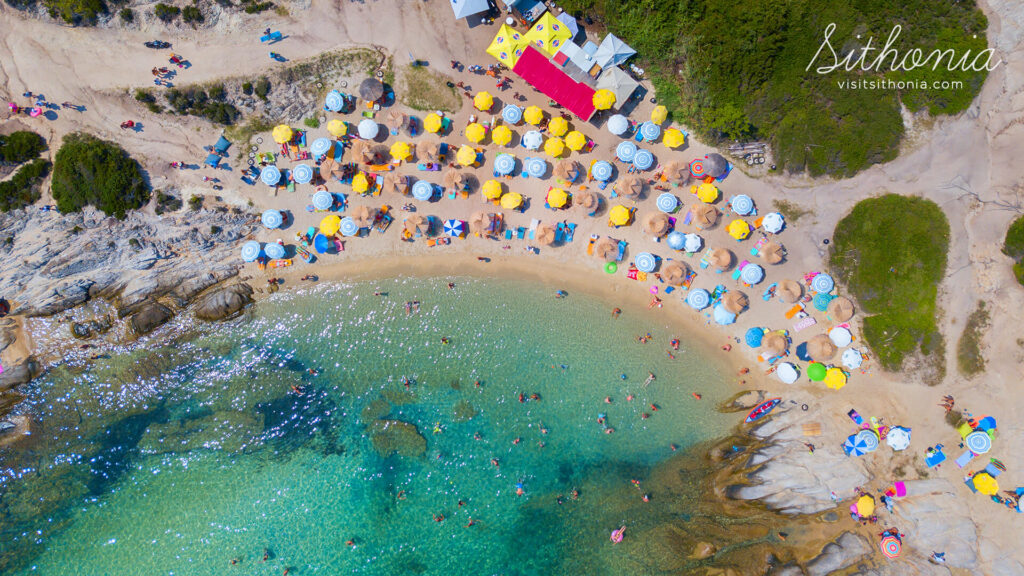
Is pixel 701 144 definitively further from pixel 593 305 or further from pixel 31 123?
pixel 31 123

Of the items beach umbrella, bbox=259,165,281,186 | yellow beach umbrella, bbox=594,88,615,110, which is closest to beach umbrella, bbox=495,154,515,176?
yellow beach umbrella, bbox=594,88,615,110

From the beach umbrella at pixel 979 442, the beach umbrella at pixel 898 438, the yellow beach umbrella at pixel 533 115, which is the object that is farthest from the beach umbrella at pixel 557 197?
the beach umbrella at pixel 979 442

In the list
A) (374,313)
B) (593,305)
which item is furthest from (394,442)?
(593,305)

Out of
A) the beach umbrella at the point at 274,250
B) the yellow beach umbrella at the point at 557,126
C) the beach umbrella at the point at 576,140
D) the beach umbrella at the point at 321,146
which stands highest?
the yellow beach umbrella at the point at 557,126

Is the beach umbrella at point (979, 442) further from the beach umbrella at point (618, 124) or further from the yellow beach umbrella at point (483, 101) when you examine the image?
the yellow beach umbrella at point (483, 101)

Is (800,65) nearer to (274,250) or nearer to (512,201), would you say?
(512,201)

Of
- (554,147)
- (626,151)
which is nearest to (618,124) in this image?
(626,151)
